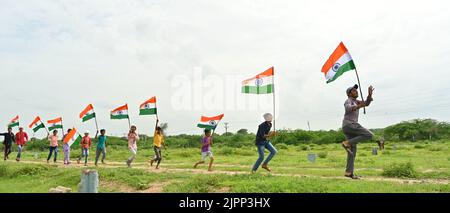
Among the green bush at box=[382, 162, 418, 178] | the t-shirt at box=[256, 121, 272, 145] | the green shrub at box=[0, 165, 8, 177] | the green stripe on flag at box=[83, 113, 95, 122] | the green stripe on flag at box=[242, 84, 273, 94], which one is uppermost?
the green stripe on flag at box=[242, 84, 273, 94]

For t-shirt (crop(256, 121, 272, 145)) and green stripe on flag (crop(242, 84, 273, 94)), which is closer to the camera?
t-shirt (crop(256, 121, 272, 145))

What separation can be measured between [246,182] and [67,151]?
13666 mm

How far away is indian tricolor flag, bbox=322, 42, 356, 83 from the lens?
1130cm

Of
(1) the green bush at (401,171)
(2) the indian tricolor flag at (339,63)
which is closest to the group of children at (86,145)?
(2) the indian tricolor flag at (339,63)

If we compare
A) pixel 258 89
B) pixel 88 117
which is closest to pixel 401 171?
pixel 258 89

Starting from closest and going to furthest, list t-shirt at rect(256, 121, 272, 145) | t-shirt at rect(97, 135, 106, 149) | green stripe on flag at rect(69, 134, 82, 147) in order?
1. t-shirt at rect(256, 121, 272, 145)
2. t-shirt at rect(97, 135, 106, 149)
3. green stripe on flag at rect(69, 134, 82, 147)

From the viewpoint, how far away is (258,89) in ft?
47.5

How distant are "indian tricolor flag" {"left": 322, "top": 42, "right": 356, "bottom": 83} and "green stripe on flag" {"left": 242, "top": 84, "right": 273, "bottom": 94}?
2.97 meters

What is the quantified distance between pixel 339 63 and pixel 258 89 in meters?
3.65

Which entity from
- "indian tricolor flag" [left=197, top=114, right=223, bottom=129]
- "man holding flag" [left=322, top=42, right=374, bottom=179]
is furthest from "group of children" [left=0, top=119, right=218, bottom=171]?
"man holding flag" [left=322, top=42, right=374, bottom=179]

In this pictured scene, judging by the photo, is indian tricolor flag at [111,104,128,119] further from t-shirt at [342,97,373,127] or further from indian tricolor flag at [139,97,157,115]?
t-shirt at [342,97,373,127]

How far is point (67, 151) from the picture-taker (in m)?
20.7

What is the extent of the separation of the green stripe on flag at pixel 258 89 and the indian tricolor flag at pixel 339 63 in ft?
9.75

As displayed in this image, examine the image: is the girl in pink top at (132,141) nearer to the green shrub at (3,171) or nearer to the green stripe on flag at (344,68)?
the green shrub at (3,171)
